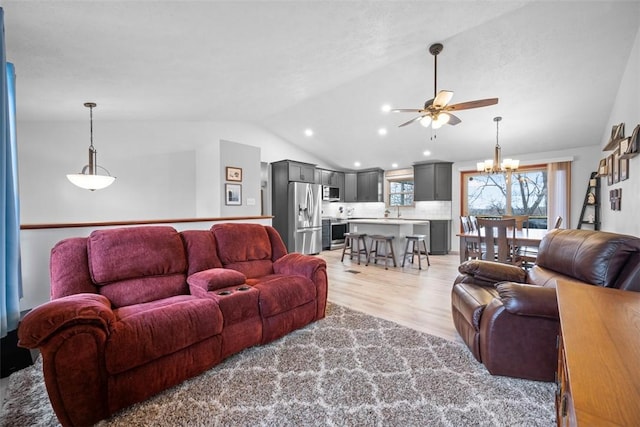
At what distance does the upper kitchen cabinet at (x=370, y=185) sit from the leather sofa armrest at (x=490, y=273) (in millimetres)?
5531

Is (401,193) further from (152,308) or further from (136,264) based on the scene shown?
(152,308)

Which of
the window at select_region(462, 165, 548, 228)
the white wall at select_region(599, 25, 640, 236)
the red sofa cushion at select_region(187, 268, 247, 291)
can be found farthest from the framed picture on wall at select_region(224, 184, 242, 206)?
the window at select_region(462, 165, 548, 228)

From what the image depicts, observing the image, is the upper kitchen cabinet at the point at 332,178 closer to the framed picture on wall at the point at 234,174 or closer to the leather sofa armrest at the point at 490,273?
the framed picture on wall at the point at 234,174

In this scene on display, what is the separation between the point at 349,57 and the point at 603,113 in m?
4.16

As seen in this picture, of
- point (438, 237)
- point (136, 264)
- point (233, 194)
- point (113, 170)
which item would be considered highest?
point (113, 170)

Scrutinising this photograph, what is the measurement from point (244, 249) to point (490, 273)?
2341 millimetres

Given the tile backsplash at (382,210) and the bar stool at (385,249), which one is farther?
the tile backsplash at (382,210)

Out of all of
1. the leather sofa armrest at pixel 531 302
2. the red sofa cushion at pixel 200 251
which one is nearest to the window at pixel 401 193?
the leather sofa armrest at pixel 531 302

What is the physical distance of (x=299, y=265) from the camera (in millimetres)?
2836

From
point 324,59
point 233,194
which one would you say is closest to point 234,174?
point 233,194

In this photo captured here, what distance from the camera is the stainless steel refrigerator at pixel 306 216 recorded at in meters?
6.45

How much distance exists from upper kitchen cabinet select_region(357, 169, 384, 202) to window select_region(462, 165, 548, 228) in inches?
84.8

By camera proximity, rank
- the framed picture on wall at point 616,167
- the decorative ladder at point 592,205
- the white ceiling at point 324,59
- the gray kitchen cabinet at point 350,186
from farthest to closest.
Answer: the gray kitchen cabinet at point 350,186 → the decorative ladder at point 592,205 → the framed picture on wall at point 616,167 → the white ceiling at point 324,59

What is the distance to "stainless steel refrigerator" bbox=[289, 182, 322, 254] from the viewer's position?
6453 mm
